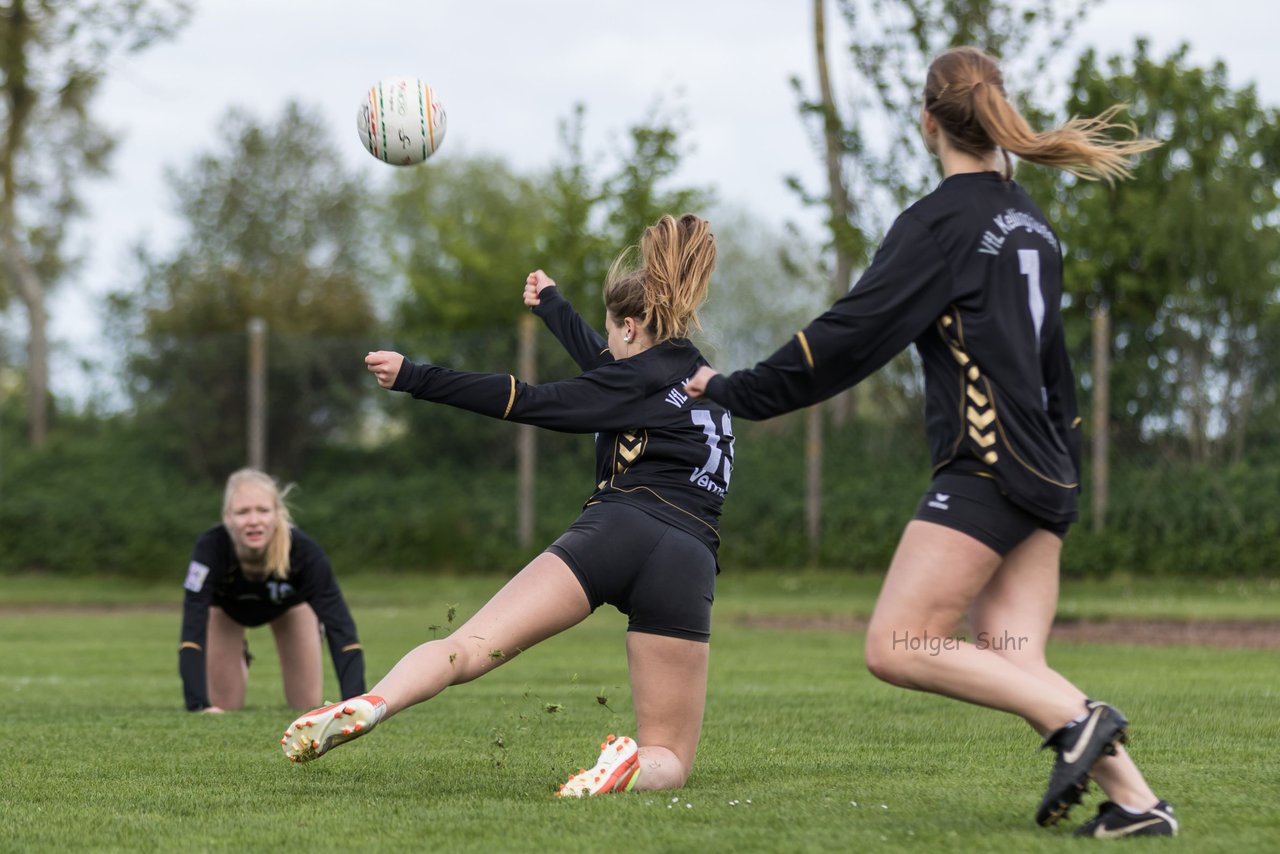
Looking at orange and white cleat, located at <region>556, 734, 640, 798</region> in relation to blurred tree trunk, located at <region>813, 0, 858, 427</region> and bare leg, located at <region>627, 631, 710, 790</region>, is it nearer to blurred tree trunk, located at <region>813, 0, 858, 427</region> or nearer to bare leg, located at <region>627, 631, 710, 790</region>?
bare leg, located at <region>627, 631, 710, 790</region>

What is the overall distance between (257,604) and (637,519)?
4182mm

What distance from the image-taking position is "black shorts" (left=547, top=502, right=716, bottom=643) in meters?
5.09

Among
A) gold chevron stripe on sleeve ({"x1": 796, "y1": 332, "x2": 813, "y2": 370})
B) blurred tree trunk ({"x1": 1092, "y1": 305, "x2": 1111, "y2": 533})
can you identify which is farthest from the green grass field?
blurred tree trunk ({"x1": 1092, "y1": 305, "x2": 1111, "y2": 533})

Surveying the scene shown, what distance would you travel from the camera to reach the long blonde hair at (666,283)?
17.4 feet

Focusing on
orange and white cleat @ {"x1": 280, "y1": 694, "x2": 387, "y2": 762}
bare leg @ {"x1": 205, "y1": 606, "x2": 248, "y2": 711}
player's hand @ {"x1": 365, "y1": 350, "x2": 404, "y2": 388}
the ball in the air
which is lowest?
bare leg @ {"x1": 205, "y1": 606, "x2": 248, "y2": 711}

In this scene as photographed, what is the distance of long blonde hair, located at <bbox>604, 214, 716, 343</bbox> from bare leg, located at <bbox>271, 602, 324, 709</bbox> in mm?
4116

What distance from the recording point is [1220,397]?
17062mm

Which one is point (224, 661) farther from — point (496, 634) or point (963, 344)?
point (963, 344)

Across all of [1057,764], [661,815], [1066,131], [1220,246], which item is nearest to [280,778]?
[661,815]

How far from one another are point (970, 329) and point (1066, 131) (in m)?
0.62

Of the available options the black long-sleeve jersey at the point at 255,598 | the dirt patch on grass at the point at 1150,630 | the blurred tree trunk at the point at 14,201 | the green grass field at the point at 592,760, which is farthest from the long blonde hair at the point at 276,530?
the blurred tree trunk at the point at 14,201

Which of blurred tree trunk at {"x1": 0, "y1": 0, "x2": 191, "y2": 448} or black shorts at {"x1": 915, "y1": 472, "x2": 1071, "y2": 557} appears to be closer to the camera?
black shorts at {"x1": 915, "y1": 472, "x2": 1071, "y2": 557}

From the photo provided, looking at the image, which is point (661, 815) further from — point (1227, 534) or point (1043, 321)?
point (1227, 534)

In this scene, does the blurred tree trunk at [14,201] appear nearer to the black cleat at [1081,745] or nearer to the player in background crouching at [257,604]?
the player in background crouching at [257,604]
